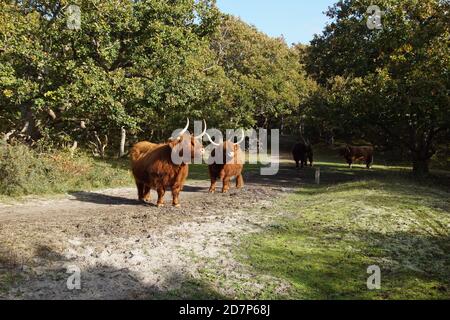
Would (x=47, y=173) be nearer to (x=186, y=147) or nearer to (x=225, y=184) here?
(x=186, y=147)

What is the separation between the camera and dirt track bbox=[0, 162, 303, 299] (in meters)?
6.59

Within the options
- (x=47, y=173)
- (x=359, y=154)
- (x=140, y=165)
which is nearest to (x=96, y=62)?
(x=47, y=173)

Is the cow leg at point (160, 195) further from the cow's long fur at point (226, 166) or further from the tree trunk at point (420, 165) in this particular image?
the tree trunk at point (420, 165)

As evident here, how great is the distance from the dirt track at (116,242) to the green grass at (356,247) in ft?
2.63

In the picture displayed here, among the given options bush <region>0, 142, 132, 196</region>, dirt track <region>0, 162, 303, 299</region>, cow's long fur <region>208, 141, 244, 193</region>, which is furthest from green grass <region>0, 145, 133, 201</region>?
cow's long fur <region>208, 141, 244, 193</region>

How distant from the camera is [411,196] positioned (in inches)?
574

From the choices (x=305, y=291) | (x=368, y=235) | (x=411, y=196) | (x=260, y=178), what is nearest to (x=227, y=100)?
(x=260, y=178)

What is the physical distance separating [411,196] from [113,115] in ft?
39.9

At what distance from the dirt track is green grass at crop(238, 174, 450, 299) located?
803mm

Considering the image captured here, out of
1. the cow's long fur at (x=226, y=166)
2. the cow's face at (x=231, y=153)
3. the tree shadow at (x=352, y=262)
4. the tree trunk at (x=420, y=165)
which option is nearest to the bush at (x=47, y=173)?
the cow's long fur at (x=226, y=166)

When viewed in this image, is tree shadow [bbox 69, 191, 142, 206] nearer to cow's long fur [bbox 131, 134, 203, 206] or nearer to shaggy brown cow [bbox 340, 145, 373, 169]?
cow's long fur [bbox 131, 134, 203, 206]

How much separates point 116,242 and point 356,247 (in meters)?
4.97

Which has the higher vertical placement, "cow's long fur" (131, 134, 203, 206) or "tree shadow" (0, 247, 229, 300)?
"cow's long fur" (131, 134, 203, 206)

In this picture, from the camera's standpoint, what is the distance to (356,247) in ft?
29.3
